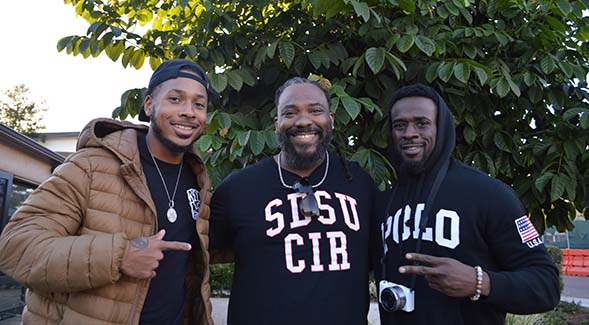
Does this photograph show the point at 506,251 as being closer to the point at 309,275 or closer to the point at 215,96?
the point at 309,275

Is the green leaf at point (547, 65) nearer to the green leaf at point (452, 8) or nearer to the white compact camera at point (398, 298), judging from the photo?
the green leaf at point (452, 8)

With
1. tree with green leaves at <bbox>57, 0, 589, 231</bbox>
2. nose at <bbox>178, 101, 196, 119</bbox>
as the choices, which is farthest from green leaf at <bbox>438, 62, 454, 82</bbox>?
nose at <bbox>178, 101, 196, 119</bbox>

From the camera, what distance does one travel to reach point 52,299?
2.07 metres

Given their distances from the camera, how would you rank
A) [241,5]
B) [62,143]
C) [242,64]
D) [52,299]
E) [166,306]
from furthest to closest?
1. [62,143]
2. [242,64]
3. [241,5]
4. [166,306]
5. [52,299]

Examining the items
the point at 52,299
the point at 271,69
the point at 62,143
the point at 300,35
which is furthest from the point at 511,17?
the point at 62,143

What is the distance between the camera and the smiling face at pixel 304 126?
277cm

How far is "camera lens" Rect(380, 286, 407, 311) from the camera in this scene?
2254mm

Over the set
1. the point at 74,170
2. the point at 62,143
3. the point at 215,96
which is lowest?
the point at 74,170

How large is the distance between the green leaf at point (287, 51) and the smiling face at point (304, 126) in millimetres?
202

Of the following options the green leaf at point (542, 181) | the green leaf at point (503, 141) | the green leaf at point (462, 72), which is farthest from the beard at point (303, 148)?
the green leaf at point (542, 181)

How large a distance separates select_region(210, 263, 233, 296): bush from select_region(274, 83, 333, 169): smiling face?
7.25 metres

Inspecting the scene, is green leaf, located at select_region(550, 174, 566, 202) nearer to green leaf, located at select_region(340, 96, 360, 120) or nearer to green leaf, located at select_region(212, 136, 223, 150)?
green leaf, located at select_region(340, 96, 360, 120)

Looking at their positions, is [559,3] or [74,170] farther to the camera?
[559,3]

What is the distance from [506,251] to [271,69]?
1.89 meters
